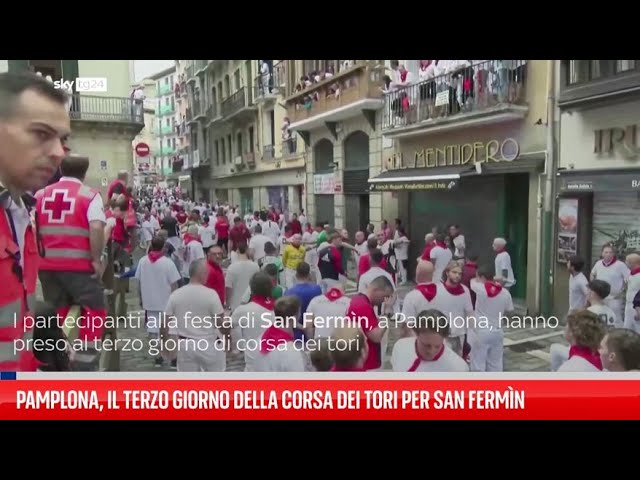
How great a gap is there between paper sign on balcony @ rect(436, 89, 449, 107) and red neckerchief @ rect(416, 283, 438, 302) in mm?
4666

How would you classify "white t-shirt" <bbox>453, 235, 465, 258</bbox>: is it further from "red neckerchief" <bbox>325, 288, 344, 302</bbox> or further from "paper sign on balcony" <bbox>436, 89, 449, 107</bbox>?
"paper sign on balcony" <bbox>436, 89, 449, 107</bbox>

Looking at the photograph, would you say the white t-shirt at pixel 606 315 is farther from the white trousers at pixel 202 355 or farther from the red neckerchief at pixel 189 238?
the red neckerchief at pixel 189 238

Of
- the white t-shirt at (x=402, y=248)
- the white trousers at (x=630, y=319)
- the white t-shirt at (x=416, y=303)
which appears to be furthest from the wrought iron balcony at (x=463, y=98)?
the white t-shirt at (x=416, y=303)

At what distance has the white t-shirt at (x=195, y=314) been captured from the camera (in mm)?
4234

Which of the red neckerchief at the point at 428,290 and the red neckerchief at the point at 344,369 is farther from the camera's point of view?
the red neckerchief at the point at 428,290

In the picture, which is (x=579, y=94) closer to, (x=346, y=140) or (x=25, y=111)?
(x=346, y=140)

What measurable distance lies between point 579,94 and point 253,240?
4.00 meters

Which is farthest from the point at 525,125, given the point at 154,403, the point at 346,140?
the point at 154,403

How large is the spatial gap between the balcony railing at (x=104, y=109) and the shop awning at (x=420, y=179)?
432 centimetres

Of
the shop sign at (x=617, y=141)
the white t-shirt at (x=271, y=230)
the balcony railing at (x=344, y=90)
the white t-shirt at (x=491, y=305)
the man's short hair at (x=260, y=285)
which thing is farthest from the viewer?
the balcony railing at (x=344, y=90)

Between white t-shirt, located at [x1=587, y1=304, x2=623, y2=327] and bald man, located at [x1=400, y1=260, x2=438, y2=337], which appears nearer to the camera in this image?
white t-shirt, located at [x1=587, y1=304, x2=623, y2=327]

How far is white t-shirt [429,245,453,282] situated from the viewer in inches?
197

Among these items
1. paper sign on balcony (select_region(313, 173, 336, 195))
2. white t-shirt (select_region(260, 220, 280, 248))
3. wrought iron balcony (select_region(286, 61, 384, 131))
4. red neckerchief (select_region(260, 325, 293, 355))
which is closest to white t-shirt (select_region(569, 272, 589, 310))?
red neckerchief (select_region(260, 325, 293, 355))
